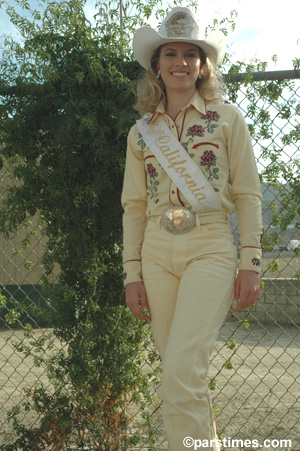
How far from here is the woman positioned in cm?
193

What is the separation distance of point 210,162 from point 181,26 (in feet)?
2.11

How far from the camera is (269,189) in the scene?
291 centimetres

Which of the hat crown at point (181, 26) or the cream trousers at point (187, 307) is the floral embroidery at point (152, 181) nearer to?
the cream trousers at point (187, 307)

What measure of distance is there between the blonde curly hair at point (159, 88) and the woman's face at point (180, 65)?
66 mm

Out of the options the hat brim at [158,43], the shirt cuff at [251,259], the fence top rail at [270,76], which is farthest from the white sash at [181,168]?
the fence top rail at [270,76]

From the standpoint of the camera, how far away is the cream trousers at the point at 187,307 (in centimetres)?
183

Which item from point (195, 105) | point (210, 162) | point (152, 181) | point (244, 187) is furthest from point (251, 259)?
point (195, 105)

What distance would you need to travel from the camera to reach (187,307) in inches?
77.0

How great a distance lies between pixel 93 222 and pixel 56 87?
2.49 feet

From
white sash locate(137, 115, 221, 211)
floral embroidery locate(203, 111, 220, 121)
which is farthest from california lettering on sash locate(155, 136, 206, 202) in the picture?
floral embroidery locate(203, 111, 220, 121)

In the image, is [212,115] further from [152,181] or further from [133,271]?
[133,271]

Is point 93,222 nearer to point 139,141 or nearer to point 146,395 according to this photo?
point 139,141

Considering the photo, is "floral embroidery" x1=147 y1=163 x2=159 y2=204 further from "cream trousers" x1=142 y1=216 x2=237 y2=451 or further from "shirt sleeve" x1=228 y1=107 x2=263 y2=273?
"shirt sleeve" x1=228 y1=107 x2=263 y2=273

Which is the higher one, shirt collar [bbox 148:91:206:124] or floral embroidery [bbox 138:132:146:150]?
shirt collar [bbox 148:91:206:124]
